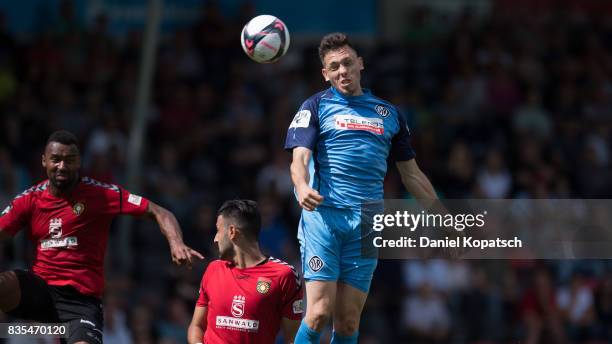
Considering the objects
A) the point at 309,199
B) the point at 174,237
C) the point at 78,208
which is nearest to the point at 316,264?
the point at 309,199

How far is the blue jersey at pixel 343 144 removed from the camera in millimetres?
8719

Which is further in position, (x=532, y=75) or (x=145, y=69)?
(x=532, y=75)

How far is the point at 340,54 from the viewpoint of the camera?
8.75 meters

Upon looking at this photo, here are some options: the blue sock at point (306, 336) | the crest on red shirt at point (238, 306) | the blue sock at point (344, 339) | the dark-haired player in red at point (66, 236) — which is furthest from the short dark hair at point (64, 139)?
the blue sock at point (344, 339)

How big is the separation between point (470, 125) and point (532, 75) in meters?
1.95

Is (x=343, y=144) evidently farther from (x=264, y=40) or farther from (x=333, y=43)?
(x=264, y=40)

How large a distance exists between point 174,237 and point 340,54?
6.06 feet

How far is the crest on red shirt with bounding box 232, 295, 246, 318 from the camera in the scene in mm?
8609

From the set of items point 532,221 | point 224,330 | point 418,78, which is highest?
point 418,78

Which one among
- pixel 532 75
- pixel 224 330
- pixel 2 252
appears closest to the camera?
pixel 224 330

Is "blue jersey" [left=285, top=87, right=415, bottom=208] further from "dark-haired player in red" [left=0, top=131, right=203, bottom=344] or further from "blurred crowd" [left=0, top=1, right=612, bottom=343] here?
"blurred crowd" [left=0, top=1, right=612, bottom=343]

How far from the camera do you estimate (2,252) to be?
13.7 meters

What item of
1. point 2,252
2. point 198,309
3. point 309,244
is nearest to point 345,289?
point 309,244

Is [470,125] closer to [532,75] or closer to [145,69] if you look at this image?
[532,75]
